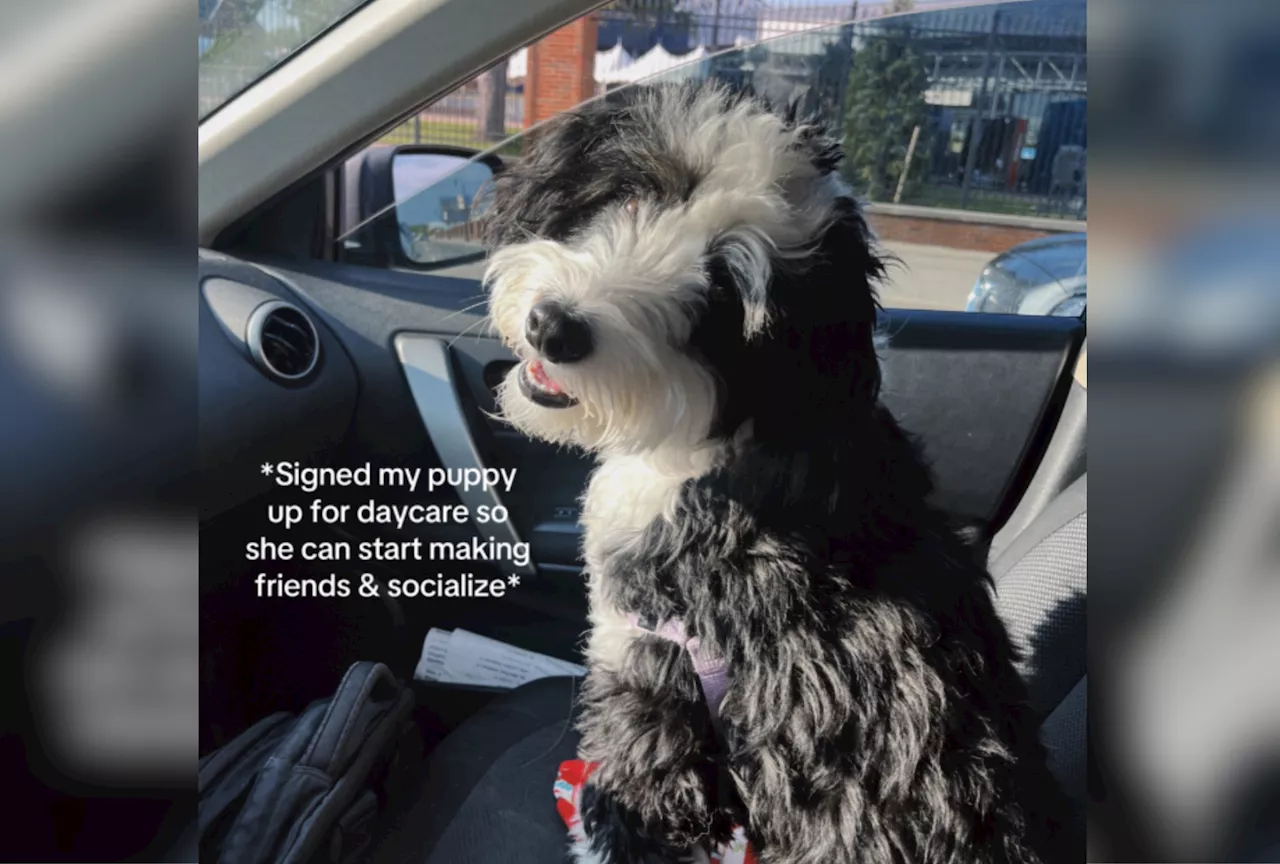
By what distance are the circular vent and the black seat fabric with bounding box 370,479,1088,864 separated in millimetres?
930

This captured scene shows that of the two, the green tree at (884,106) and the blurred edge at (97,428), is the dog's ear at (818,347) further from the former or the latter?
the blurred edge at (97,428)

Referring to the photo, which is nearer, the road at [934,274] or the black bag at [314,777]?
the black bag at [314,777]

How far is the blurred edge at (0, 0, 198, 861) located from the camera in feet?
2.64

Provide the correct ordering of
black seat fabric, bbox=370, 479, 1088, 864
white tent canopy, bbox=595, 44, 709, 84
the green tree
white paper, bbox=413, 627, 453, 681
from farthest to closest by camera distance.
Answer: white paper, bbox=413, 627, 453, 681
the green tree
white tent canopy, bbox=595, 44, 709, 84
black seat fabric, bbox=370, 479, 1088, 864

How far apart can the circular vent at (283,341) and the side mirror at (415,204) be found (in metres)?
0.30

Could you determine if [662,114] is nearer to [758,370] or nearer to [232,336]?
[758,370]

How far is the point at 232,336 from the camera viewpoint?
1.92 metres

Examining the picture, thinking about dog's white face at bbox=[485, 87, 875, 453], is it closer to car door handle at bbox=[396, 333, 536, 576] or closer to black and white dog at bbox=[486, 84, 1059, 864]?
black and white dog at bbox=[486, 84, 1059, 864]

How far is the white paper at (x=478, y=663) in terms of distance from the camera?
85.3 inches

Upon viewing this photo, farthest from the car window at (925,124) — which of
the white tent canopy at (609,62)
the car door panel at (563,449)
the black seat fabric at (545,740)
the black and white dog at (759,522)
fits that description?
the black seat fabric at (545,740)

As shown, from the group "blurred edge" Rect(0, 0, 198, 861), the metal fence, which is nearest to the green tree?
the metal fence

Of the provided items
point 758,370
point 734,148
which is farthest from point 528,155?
point 758,370

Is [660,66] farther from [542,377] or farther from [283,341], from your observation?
[283,341]

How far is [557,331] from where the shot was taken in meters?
1.35
